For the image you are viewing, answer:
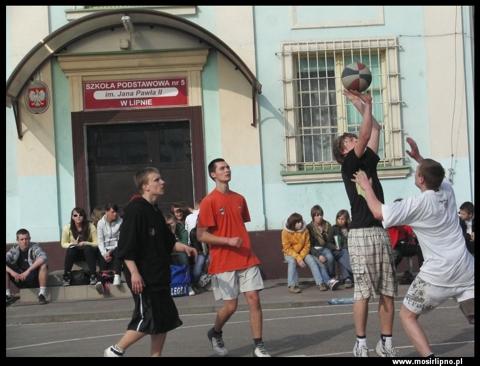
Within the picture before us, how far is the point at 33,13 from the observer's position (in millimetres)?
17234

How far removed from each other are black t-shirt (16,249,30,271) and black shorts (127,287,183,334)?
8.27 m

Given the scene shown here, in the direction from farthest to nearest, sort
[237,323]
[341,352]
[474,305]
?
1. [237,323]
2. [341,352]
3. [474,305]

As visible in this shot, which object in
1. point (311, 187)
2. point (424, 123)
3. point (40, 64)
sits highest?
point (40, 64)

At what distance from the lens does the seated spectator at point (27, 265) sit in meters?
15.5

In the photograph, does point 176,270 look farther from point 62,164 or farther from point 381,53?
point 381,53

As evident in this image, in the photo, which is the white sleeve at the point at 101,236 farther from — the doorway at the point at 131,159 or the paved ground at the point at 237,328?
the doorway at the point at 131,159

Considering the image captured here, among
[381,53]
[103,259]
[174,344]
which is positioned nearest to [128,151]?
[103,259]

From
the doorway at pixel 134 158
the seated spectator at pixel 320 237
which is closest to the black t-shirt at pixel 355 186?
the seated spectator at pixel 320 237

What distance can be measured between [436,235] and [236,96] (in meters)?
10.1

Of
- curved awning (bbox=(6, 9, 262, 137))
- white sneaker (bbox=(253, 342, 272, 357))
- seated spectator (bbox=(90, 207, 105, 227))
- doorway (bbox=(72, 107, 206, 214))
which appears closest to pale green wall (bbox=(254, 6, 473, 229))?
curved awning (bbox=(6, 9, 262, 137))

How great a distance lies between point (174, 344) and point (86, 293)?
611 cm

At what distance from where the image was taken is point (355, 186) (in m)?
8.41

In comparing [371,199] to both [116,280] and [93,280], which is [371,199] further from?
[93,280]

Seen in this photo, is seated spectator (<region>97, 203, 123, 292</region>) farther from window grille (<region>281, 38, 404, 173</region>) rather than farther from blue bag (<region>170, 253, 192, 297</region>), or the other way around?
window grille (<region>281, 38, 404, 173</region>)
